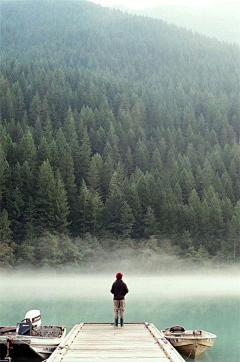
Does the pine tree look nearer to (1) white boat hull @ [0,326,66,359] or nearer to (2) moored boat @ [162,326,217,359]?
(2) moored boat @ [162,326,217,359]

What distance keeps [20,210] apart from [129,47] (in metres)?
80.8

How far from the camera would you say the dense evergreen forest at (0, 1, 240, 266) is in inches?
2837

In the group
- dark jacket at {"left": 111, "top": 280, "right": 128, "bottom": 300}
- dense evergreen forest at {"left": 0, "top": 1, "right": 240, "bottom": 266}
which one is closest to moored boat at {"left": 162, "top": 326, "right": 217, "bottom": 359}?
dark jacket at {"left": 111, "top": 280, "right": 128, "bottom": 300}

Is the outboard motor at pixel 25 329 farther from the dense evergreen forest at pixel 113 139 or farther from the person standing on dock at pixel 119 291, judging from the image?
the dense evergreen forest at pixel 113 139

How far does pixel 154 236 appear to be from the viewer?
73.1 m

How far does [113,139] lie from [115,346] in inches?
3194

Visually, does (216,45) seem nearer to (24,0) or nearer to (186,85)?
(186,85)

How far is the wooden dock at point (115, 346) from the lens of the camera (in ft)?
44.8

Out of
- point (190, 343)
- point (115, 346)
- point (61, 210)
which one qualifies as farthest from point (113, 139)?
point (115, 346)

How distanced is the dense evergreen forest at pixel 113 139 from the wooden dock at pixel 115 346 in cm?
4941

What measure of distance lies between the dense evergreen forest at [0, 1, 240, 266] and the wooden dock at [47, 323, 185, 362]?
162 feet

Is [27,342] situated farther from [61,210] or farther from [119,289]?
[61,210]

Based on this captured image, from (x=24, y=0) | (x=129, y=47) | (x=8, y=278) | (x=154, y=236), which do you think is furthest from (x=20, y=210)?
(x=24, y=0)

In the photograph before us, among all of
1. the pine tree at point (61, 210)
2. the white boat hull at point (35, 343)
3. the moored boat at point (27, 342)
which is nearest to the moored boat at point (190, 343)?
the moored boat at point (27, 342)
